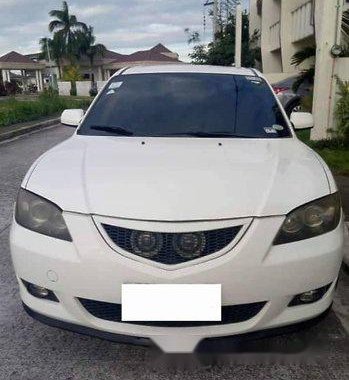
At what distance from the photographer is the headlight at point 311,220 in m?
2.02

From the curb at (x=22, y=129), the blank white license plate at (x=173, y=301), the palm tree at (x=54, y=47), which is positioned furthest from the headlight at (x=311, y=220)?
the palm tree at (x=54, y=47)

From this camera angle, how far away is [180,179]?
7.10 feet

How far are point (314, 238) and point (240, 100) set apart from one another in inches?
61.4

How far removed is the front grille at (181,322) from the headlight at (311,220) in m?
0.33

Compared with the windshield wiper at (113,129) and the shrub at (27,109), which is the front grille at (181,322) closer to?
the windshield wiper at (113,129)

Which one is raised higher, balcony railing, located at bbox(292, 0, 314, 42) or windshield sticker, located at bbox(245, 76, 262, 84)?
balcony railing, located at bbox(292, 0, 314, 42)

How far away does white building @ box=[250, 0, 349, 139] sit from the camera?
845cm

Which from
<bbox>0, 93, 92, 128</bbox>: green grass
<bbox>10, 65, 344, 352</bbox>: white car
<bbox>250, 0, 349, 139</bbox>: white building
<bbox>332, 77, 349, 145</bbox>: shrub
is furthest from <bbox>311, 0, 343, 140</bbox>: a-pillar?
<bbox>0, 93, 92, 128</bbox>: green grass

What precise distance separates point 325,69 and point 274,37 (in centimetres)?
1803

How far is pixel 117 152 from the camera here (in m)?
2.67

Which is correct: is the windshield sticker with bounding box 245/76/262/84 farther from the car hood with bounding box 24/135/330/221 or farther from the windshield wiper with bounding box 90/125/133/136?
the windshield wiper with bounding box 90/125/133/136

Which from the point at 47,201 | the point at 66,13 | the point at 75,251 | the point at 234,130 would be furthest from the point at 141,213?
the point at 66,13

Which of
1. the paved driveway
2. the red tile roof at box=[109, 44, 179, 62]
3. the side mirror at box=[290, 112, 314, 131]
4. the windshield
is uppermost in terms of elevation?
the red tile roof at box=[109, 44, 179, 62]

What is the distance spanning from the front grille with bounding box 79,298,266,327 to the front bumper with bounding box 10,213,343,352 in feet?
0.06
